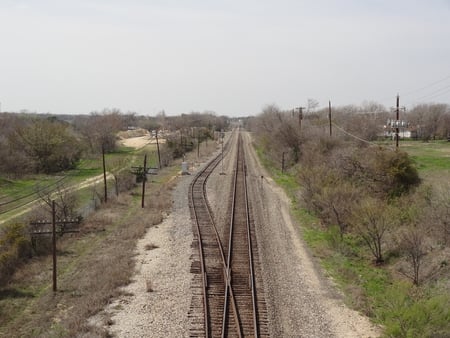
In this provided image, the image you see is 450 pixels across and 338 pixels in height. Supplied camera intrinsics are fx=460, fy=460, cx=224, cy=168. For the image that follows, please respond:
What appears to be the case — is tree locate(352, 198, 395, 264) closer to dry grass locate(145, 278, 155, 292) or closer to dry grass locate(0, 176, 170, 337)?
dry grass locate(145, 278, 155, 292)

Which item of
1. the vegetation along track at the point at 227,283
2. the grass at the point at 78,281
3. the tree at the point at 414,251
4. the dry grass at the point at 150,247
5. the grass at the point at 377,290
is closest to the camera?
the grass at the point at 377,290

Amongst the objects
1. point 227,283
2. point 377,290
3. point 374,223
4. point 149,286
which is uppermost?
point 374,223

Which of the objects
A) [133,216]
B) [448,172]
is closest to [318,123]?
[448,172]

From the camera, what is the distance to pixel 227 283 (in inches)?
611

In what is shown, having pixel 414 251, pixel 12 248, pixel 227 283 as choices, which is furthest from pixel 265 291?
pixel 12 248

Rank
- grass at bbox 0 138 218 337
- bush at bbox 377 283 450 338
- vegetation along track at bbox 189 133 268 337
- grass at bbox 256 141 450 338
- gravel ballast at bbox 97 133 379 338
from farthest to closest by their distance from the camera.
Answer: grass at bbox 0 138 218 337
gravel ballast at bbox 97 133 379 338
vegetation along track at bbox 189 133 268 337
grass at bbox 256 141 450 338
bush at bbox 377 283 450 338

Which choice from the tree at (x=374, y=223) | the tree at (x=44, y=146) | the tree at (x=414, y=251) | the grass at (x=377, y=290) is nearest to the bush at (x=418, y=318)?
the grass at (x=377, y=290)

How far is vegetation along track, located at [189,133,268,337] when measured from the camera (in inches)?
501

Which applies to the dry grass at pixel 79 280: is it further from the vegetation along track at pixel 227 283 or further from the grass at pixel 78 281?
the vegetation along track at pixel 227 283

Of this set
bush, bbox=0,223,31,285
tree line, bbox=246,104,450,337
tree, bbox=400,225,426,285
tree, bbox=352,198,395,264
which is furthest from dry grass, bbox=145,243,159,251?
tree, bbox=400,225,426,285

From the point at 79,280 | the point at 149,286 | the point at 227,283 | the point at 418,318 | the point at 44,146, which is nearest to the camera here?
the point at 418,318

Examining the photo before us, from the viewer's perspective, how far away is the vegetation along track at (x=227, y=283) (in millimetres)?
12734

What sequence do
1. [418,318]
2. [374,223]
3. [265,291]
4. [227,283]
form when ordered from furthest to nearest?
[374,223] → [227,283] → [265,291] → [418,318]

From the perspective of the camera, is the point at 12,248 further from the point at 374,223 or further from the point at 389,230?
the point at 389,230
